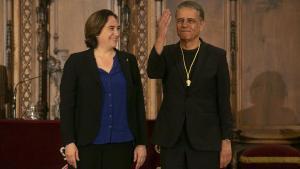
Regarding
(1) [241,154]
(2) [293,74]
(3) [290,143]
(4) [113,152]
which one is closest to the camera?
(4) [113,152]

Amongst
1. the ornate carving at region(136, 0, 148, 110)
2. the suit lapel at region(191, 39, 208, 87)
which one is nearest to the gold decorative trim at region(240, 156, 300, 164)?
the suit lapel at region(191, 39, 208, 87)

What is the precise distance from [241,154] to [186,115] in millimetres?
1985

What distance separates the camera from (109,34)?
2.88 metres

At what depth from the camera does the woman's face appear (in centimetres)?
288

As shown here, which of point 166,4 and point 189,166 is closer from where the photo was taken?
point 189,166

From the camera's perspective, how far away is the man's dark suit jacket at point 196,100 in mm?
2926

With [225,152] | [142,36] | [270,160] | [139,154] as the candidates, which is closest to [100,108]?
[139,154]

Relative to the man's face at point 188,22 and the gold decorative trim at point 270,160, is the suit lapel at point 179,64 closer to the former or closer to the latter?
the man's face at point 188,22

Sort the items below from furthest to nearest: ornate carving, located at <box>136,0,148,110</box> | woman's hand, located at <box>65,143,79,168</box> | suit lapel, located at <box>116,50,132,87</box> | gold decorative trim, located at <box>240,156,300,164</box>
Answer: ornate carving, located at <box>136,0,148,110</box> → gold decorative trim, located at <box>240,156,300,164</box> → suit lapel, located at <box>116,50,132,87</box> → woman's hand, located at <box>65,143,79,168</box>

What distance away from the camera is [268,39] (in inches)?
262

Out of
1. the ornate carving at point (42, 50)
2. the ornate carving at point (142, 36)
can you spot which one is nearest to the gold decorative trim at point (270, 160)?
the ornate carving at point (142, 36)

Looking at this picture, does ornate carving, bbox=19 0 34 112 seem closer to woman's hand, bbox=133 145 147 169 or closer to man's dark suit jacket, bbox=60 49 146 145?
man's dark suit jacket, bbox=60 49 146 145

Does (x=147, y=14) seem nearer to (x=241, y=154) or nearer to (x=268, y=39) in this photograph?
(x=268, y=39)

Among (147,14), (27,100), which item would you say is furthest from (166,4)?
(27,100)
